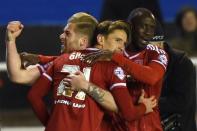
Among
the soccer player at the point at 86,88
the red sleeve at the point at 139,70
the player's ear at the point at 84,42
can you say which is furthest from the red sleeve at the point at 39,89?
the red sleeve at the point at 139,70

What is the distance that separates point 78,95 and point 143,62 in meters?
0.52

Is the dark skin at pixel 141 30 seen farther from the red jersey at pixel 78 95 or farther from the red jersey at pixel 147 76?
the red jersey at pixel 78 95

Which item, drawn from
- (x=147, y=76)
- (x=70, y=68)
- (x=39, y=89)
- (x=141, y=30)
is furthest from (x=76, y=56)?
(x=141, y=30)

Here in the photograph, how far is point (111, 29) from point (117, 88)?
1.30ft

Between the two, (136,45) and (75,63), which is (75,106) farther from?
(136,45)

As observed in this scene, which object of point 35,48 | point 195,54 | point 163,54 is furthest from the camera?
point 35,48

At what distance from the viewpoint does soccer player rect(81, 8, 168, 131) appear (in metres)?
4.83

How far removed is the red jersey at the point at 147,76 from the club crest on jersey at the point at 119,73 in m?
0.04

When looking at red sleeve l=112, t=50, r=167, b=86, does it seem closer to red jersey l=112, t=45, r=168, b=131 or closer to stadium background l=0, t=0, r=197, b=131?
red jersey l=112, t=45, r=168, b=131

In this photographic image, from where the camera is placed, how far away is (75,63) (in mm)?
4844

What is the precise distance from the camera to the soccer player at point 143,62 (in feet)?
15.9

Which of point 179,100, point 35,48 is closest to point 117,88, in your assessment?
point 179,100

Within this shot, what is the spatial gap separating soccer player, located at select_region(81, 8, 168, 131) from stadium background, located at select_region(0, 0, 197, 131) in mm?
4113

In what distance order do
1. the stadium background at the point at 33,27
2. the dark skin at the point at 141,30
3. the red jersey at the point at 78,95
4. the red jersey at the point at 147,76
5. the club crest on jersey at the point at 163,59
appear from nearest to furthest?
1. the red jersey at the point at 78,95
2. the red jersey at the point at 147,76
3. the club crest on jersey at the point at 163,59
4. the dark skin at the point at 141,30
5. the stadium background at the point at 33,27
